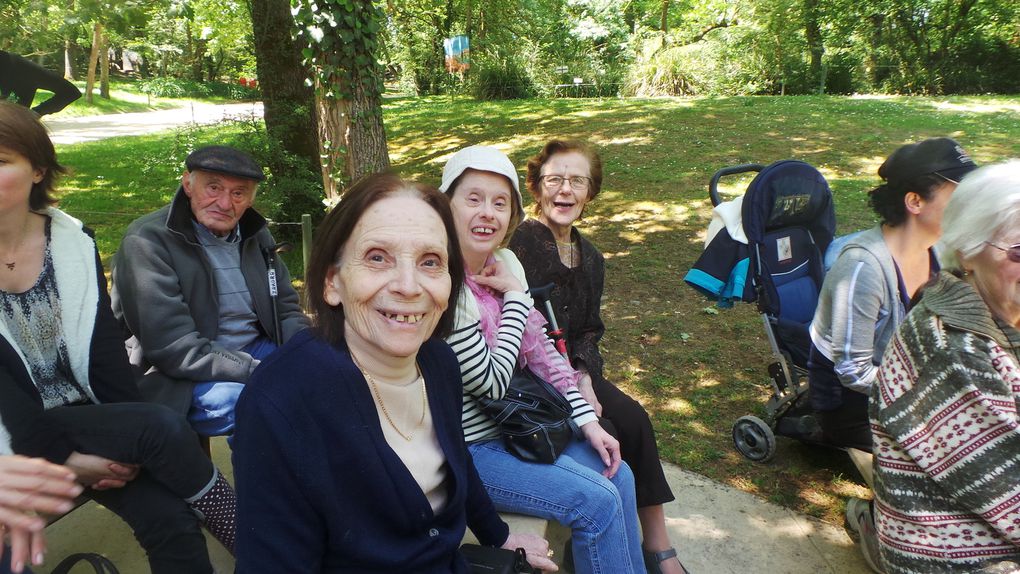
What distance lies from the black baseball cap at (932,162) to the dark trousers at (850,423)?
1.06 m

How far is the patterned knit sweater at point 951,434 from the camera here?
1934mm

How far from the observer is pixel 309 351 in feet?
5.04

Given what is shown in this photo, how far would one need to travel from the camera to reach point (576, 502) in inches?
86.4

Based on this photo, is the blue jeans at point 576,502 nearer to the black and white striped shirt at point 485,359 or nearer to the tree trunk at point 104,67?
the black and white striped shirt at point 485,359

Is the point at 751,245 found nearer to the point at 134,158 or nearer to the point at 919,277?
the point at 919,277

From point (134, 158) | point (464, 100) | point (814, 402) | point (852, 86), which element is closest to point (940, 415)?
point (814, 402)

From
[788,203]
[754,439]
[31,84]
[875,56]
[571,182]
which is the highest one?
[875,56]

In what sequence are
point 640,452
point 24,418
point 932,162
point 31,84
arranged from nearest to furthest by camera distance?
point 24,418 < point 640,452 < point 932,162 < point 31,84

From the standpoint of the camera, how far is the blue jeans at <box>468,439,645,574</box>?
220 cm

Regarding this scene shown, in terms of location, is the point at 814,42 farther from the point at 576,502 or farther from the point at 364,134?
the point at 576,502

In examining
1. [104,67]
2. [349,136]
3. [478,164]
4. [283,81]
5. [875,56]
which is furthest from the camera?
[104,67]

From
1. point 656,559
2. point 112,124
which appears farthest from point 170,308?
point 112,124

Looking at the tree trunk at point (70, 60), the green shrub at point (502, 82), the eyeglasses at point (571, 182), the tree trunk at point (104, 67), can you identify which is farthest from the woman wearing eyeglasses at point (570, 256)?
the tree trunk at point (70, 60)

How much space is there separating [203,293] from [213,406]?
51 cm
